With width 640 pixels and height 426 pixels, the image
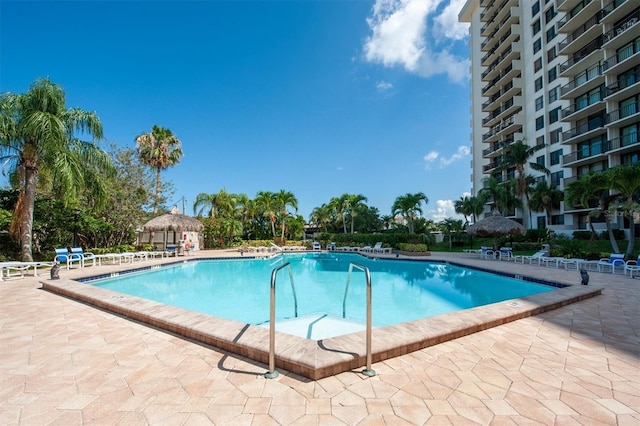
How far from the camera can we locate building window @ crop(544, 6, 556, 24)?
26.2m

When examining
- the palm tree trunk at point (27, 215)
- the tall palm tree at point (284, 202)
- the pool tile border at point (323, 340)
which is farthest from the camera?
the tall palm tree at point (284, 202)

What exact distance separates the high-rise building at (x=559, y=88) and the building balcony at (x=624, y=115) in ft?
0.17

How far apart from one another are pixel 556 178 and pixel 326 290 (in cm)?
2681

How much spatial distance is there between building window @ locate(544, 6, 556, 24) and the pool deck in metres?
33.4

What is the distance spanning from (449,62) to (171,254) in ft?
72.9

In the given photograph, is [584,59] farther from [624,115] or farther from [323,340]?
[323,340]

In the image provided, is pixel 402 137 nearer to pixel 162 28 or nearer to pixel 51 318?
pixel 162 28

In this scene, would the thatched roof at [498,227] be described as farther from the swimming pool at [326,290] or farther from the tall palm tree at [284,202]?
the tall palm tree at [284,202]

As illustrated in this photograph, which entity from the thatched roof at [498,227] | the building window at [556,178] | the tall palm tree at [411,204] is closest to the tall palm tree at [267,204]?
the tall palm tree at [411,204]

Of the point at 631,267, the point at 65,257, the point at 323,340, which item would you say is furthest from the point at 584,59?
the point at 65,257

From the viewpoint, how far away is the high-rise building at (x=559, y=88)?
66.2 feet

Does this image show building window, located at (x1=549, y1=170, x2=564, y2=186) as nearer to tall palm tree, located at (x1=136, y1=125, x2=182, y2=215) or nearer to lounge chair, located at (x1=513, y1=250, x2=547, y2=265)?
lounge chair, located at (x1=513, y1=250, x2=547, y2=265)

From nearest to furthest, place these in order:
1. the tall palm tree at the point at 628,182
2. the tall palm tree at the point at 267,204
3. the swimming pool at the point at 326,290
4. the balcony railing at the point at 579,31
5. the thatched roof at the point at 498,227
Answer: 1. the swimming pool at the point at 326,290
2. the tall palm tree at the point at 628,182
3. the thatched roof at the point at 498,227
4. the balcony railing at the point at 579,31
5. the tall palm tree at the point at 267,204

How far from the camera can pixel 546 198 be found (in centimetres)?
2442
